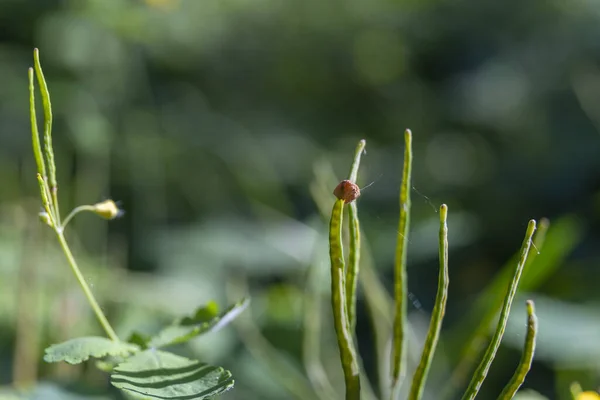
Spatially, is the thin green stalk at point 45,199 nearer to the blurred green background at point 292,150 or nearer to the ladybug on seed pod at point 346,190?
the ladybug on seed pod at point 346,190

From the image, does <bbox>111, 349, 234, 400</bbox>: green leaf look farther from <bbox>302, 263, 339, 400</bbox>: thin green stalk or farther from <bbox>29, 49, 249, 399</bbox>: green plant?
<bbox>302, 263, 339, 400</bbox>: thin green stalk

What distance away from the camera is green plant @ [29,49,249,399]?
1.33 feet

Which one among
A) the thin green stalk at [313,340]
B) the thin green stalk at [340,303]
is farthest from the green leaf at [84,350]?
the thin green stalk at [313,340]

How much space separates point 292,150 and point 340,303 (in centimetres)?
183

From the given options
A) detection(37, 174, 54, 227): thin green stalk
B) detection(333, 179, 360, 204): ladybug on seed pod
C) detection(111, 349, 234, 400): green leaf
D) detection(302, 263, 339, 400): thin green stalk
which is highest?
detection(333, 179, 360, 204): ladybug on seed pod

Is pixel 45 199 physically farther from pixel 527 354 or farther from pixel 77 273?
pixel 527 354

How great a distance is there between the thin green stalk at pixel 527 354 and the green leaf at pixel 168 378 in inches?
6.1

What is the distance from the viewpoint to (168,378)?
0.43 metres

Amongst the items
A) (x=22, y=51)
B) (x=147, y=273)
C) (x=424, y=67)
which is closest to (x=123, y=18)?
(x=22, y=51)

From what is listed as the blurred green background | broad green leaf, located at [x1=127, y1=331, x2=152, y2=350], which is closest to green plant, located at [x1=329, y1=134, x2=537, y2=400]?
broad green leaf, located at [x1=127, y1=331, x2=152, y2=350]

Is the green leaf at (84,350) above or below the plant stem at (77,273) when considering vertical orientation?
below

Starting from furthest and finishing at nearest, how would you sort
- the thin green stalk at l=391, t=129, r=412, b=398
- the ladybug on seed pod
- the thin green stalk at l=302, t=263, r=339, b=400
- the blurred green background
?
the blurred green background → the thin green stalk at l=302, t=263, r=339, b=400 → the thin green stalk at l=391, t=129, r=412, b=398 → the ladybug on seed pod

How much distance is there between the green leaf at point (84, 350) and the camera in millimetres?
430

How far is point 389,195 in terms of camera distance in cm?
201
